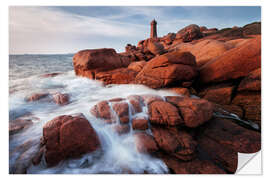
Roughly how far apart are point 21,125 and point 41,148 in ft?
2.82

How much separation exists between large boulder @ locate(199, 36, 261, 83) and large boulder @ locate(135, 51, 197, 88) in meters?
0.54

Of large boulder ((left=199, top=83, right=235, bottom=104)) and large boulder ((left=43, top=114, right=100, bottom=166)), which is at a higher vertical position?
large boulder ((left=199, top=83, right=235, bottom=104))

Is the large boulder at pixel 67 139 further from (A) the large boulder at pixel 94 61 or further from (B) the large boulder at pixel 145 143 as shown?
(A) the large boulder at pixel 94 61

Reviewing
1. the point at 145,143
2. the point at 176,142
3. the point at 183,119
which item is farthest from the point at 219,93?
the point at 145,143

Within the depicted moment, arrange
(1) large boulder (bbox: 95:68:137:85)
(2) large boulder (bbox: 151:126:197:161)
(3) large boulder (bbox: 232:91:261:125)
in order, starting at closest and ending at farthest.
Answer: (2) large boulder (bbox: 151:126:197:161) → (3) large boulder (bbox: 232:91:261:125) → (1) large boulder (bbox: 95:68:137:85)

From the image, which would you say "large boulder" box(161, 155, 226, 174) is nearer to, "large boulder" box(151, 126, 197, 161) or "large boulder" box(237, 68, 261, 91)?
"large boulder" box(151, 126, 197, 161)

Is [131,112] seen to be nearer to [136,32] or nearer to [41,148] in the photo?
[41,148]

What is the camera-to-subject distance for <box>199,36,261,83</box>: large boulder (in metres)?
2.83

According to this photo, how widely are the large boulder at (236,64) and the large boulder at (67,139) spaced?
12.4ft

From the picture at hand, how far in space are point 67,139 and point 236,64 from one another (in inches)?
173

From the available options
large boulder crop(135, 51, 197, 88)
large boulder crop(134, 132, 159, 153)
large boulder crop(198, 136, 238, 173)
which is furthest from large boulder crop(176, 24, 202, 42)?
large boulder crop(134, 132, 159, 153)

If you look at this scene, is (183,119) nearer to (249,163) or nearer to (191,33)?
(249,163)

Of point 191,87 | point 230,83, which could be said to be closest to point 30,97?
point 191,87

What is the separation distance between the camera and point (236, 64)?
3.12m
